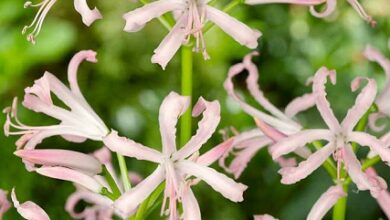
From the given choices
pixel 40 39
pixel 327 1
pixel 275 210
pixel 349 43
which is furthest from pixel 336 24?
pixel 327 1

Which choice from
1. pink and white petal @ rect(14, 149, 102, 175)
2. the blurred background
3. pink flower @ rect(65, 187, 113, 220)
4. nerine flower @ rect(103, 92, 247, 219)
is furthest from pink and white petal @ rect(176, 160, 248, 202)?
the blurred background

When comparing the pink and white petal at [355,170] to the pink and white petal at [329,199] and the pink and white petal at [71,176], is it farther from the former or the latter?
the pink and white petal at [71,176]

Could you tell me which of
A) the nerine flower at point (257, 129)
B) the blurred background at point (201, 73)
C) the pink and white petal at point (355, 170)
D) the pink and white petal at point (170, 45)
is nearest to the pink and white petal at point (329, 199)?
the pink and white petal at point (355, 170)

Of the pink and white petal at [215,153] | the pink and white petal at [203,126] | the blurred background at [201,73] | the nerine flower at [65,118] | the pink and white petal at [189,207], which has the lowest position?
the pink and white petal at [189,207]

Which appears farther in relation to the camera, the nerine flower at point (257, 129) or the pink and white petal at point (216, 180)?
the nerine flower at point (257, 129)

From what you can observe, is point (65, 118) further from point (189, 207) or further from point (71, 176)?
point (189, 207)

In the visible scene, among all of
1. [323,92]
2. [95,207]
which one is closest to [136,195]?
[323,92]
